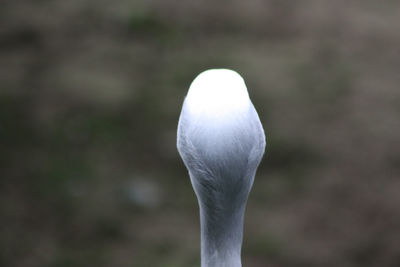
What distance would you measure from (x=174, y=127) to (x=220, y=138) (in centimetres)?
306

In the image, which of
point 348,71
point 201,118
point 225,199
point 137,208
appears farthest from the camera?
point 348,71

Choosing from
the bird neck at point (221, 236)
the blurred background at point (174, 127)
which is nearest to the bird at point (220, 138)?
the bird neck at point (221, 236)

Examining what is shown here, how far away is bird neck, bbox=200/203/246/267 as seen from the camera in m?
1.92

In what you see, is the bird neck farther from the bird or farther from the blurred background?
the blurred background

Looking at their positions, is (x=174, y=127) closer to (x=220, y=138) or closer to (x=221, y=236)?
(x=221, y=236)

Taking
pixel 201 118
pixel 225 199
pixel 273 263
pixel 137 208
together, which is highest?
pixel 201 118

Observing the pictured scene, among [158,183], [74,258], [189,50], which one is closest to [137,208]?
[158,183]

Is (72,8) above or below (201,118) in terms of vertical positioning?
above

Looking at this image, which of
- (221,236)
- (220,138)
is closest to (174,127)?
(221,236)

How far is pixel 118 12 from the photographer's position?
566cm

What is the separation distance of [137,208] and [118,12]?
2.03 m

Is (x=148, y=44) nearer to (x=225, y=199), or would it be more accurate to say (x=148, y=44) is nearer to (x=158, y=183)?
(x=158, y=183)

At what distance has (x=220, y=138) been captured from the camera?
165 cm

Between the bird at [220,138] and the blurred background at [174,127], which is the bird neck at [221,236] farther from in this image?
the blurred background at [174,127]
